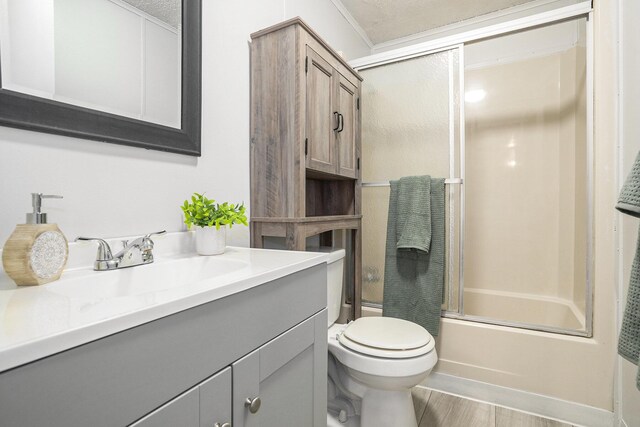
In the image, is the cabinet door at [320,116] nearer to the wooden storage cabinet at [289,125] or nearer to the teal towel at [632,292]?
the wooden storage cabinet at [289,125]

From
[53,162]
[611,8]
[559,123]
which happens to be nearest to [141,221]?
[53,162]

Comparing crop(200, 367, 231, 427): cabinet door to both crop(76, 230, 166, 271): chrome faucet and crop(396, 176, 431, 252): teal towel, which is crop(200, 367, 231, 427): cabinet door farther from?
crop(396, 176, 431, 252): teal towel

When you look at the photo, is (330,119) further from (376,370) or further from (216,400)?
(216,400)

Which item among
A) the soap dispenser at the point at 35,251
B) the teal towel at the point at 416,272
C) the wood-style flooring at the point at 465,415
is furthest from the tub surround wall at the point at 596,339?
the soap dispenser at the point at 35,251

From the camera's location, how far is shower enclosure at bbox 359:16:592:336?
5.58 ft

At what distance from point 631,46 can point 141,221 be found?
1.91 meters

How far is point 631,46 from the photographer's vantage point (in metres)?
1.19

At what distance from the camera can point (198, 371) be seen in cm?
53

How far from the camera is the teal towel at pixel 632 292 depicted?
707 millimetres

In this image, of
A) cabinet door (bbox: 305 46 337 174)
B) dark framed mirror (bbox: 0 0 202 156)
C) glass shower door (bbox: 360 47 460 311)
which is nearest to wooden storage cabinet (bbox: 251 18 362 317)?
cabinet door (bbox: 305 46 337 174)

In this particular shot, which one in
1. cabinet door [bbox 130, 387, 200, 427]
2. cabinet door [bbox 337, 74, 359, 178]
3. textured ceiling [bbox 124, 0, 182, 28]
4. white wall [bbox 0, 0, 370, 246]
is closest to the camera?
cabinet door [bbox 130, 387, 200, 427]

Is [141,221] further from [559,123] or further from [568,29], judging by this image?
[559,123]

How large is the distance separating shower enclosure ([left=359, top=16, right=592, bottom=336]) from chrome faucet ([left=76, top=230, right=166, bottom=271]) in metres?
1.39

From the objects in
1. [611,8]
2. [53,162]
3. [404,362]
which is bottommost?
[404,362]
